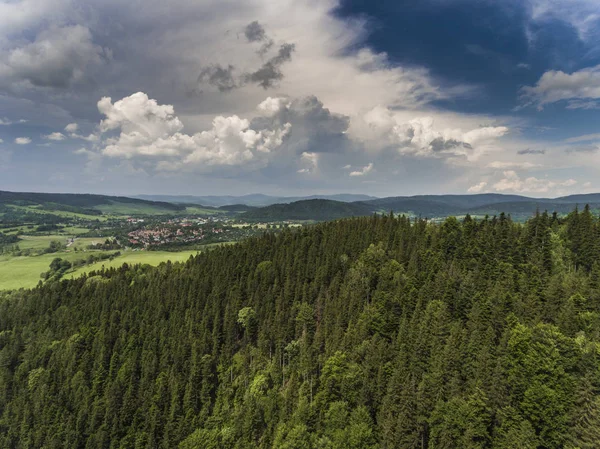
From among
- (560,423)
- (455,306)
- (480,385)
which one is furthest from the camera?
(455,306)

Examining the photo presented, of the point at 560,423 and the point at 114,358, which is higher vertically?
the point at 560,423

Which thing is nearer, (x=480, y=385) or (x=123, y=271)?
(x=480, y=385)

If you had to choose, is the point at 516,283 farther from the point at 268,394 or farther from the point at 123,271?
the point at 123,271

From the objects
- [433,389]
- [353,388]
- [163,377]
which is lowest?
[163,377]

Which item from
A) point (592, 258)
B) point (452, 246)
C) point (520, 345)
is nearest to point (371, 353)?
point (520, 345)

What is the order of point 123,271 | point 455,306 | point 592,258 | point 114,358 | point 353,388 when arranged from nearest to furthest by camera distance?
point 353,388 → point 455,306 → point 592,258 → point 114,358 → point 123,271

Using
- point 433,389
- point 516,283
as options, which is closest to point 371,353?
point 433,389
